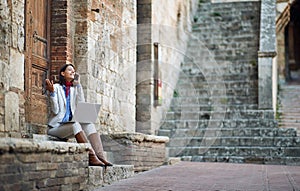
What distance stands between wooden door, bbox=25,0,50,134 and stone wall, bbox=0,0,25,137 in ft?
3.14

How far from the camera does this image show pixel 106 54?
965 cm

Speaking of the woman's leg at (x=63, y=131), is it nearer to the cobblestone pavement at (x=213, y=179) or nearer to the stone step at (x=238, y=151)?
the cobblestone pavement at (x=213, y=179)

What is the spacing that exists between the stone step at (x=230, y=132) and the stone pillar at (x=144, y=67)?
1.60 feet

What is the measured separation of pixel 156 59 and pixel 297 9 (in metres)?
10.5

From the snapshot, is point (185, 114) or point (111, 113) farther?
point (185, 114)

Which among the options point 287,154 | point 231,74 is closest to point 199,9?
point 231,74

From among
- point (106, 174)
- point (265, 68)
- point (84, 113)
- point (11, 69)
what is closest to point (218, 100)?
point (265, 68)

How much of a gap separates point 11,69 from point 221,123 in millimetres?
6589

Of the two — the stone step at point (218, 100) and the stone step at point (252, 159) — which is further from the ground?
the stone step at point (218, 100)

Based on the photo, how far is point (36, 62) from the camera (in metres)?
8.04

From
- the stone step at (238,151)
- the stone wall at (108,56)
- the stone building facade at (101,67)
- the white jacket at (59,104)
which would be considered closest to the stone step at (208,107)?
the stone building facade at (101,67)

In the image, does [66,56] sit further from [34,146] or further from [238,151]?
[238,151]

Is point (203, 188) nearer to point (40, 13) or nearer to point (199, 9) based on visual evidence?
point (40, 13)

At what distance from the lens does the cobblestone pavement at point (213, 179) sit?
23.0ft
